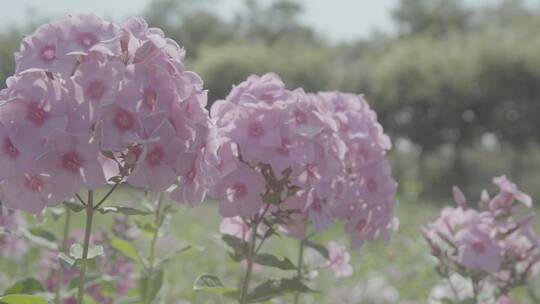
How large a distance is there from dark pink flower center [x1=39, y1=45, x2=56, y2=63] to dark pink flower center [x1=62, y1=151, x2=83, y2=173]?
0.21 m

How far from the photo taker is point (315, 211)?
5.66 feet

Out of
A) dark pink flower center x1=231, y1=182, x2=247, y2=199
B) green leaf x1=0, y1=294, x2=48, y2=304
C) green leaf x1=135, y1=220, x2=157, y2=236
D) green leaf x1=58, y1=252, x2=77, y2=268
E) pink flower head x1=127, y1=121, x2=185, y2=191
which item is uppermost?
green leaf x1=135, y1=220, x2=157, y2=236

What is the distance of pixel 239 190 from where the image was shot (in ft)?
5.31

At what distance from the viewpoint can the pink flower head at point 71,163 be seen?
127 centimetres

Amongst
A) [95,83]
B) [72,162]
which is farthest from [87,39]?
[72,162]

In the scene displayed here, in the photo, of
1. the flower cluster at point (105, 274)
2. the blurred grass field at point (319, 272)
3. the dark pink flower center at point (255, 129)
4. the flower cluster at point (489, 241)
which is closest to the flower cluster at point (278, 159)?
the dark pink flower center at point (255, 129)

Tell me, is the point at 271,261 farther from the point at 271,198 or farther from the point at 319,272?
the point at 319,272

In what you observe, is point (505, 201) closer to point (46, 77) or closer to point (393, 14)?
point (46, 77)

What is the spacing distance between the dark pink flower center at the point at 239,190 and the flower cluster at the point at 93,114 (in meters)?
0.19

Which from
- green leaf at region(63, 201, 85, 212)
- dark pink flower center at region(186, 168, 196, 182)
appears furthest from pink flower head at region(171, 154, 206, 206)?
green leaf at region(63, 201, 85, 212)

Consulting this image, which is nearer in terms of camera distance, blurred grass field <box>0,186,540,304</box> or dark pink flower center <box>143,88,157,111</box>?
dark pink flower center <box>143,88,157,111</box>

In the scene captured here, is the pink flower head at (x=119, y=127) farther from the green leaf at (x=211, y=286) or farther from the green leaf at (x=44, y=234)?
the green leaf at (x=44, y=234)

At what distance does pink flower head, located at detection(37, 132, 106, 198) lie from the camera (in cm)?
127

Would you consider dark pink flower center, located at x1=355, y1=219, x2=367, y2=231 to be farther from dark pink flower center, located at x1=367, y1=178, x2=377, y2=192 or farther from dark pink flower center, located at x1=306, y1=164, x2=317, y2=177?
A: dark pink flower center, located at x1=306, y1=164, x2=317, y2=177
